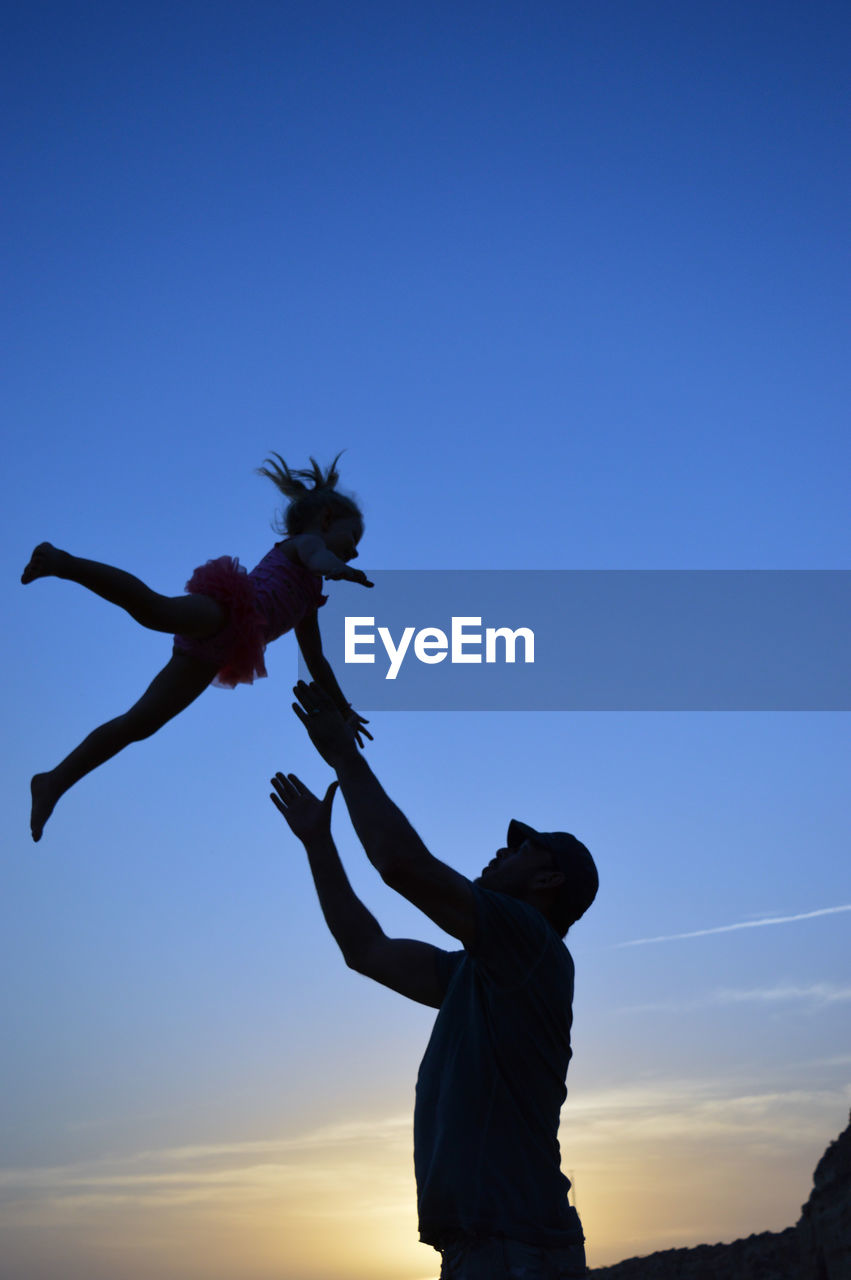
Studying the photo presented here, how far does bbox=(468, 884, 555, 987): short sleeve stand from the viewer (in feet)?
11.7

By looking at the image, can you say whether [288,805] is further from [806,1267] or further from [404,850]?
[806,1267]

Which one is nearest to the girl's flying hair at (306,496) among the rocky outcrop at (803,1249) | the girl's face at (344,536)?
the girl's face at (344,536)

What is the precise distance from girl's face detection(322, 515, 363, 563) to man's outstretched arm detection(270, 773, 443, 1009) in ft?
3.40

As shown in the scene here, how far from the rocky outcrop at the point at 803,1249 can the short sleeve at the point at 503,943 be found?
15.5m

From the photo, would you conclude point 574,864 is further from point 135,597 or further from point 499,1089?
point 135,597

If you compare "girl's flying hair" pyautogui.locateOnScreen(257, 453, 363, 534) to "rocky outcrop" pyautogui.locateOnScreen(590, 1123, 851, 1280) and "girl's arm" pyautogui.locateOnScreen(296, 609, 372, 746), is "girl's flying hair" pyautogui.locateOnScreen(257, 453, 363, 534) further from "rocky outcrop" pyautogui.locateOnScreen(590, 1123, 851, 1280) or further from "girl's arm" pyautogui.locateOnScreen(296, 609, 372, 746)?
"rocky outcrop" pyautogui.locateOnScreen(590, 1123, 851, 1280)

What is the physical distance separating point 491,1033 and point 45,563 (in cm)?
211

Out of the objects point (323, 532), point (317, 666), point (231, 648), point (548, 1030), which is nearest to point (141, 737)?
point (231, 648)

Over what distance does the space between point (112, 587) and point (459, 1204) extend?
233 cm

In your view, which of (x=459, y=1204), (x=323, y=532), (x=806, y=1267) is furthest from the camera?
(x=806, y=1267)

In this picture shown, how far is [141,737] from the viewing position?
459 centimetres

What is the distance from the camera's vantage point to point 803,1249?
16.8 m

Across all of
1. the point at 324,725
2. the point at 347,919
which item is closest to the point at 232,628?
the point at 324,725

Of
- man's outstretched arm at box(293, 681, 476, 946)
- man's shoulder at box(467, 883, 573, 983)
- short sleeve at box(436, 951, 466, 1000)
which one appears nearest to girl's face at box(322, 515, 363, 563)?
man's outstretched arm at box(293, 681, 476, 946)
